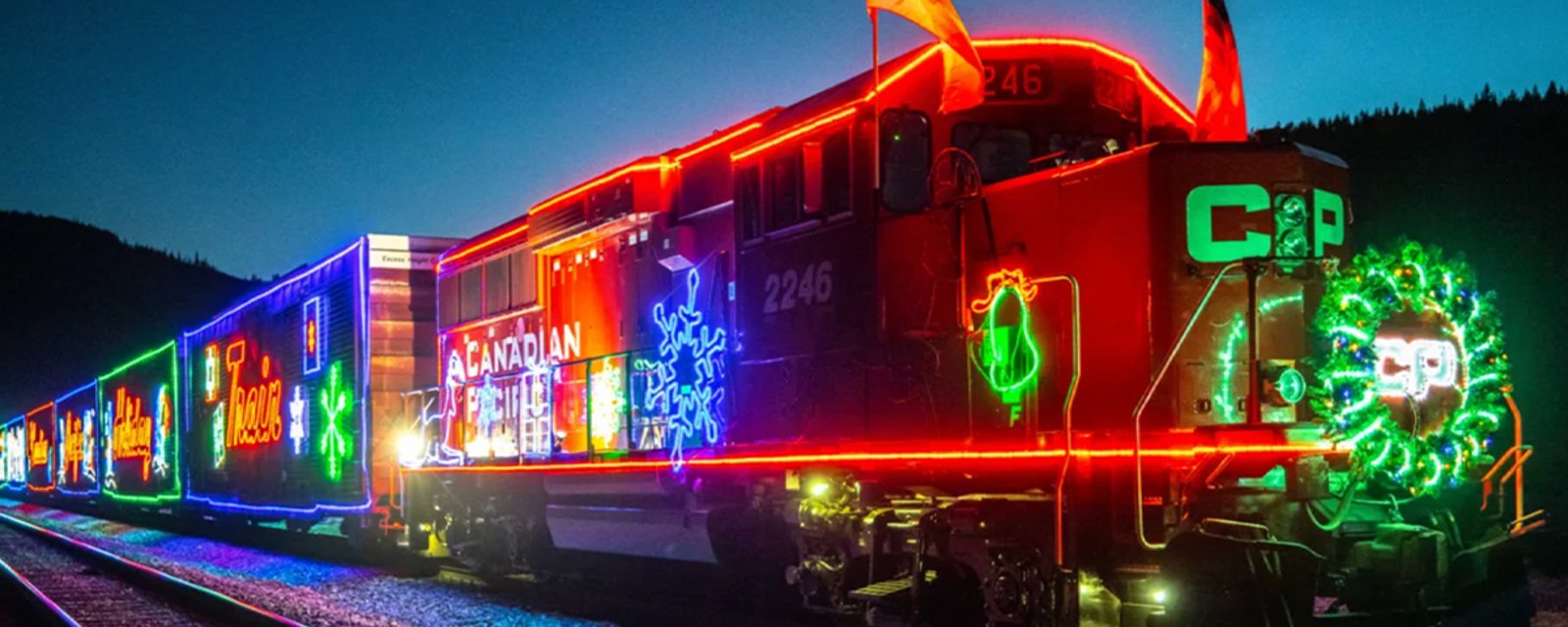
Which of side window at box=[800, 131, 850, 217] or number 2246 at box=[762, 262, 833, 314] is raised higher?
side window at box=[800, 131, 850, 217]

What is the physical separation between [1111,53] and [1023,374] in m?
2.22

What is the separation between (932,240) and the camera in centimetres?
836

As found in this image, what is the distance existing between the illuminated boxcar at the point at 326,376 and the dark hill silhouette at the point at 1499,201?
48.7ft

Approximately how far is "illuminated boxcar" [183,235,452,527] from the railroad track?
7.52 ft

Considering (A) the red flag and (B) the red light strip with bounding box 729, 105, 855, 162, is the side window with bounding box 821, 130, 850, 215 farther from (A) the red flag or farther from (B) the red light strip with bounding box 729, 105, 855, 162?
(A) the red flag

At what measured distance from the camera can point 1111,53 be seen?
876 centimetres

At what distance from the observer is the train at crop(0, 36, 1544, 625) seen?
7.06 meters

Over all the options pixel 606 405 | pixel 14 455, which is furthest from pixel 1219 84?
pixel 14 455

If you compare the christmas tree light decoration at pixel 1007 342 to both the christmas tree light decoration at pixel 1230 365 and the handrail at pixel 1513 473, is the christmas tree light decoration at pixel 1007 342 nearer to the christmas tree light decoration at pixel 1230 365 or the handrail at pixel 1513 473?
the christmas tree light decoration at pixel 1230 365

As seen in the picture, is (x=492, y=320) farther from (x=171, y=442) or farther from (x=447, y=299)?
(x=171, y=442)

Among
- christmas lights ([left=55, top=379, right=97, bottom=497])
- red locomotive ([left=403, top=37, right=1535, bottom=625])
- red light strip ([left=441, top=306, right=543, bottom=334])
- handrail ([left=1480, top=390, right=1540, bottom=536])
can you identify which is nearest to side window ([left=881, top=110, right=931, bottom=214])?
red locomotive ([left=403, top=37, right=1535, bottom=625])

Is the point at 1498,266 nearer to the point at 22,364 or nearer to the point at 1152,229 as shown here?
the point at 1152,229

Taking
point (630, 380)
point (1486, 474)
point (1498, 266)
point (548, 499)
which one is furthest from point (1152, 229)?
point (1498, 266)

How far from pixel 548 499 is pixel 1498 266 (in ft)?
69.1
